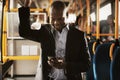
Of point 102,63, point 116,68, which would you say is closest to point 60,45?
point 116,68

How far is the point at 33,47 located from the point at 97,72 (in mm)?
1321

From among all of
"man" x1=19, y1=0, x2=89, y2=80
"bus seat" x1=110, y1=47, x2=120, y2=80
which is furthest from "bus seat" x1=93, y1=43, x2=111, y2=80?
"man" x1=19, y1=0, x2=89, y2=80

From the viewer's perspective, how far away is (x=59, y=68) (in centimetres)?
195

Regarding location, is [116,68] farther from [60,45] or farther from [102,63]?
[60,45]

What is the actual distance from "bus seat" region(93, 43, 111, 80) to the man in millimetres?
1167

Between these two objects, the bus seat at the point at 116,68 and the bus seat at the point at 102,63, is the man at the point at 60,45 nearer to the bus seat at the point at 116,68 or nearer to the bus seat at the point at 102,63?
the bus seat at the point at 116,68

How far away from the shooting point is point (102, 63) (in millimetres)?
3178

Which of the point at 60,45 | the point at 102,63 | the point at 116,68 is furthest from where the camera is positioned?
the point at 102,63

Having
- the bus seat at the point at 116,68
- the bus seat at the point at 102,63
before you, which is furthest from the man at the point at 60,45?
the bus seat at the point at 102,63

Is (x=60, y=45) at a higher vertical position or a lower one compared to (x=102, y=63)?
higher

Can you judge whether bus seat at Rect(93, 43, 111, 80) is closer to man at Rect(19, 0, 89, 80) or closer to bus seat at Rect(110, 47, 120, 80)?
bus seat at Rect(110, 47, 120, 80)

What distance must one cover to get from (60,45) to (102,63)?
50.9 inches

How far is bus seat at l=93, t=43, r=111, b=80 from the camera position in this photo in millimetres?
3156

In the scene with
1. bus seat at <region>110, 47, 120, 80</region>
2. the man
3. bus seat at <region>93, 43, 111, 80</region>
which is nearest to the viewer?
the man
